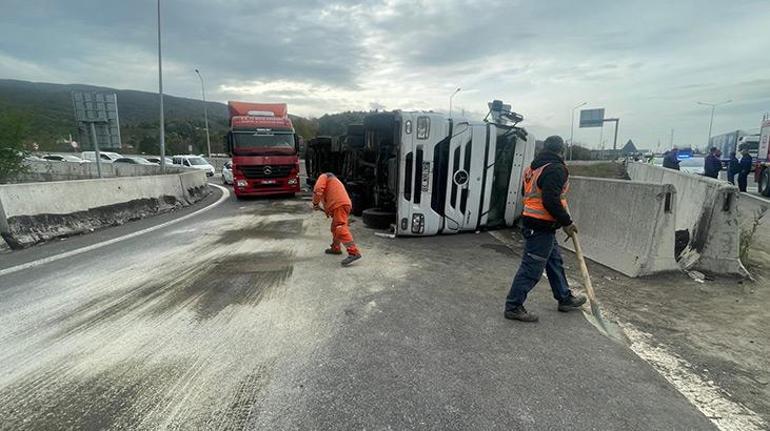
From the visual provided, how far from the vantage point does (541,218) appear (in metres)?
3.51

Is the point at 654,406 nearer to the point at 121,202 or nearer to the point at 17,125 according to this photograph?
the point at 121,202

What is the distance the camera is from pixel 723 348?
3.10 meters

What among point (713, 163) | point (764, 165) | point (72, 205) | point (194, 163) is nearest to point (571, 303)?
point (72, 205)

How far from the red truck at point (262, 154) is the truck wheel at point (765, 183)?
663 inches

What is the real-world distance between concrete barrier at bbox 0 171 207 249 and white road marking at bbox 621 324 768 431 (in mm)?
8378

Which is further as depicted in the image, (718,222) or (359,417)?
(718,222)

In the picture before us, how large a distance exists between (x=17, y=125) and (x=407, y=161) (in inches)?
550

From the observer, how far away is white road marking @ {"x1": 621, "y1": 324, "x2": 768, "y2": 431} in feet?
7.39

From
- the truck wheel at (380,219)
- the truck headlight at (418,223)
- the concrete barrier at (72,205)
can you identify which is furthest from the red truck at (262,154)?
the truck headlight at (418,223)

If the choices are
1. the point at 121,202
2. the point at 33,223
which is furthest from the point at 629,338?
the point at 121,202

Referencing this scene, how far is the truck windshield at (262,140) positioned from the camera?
12844 millimetres

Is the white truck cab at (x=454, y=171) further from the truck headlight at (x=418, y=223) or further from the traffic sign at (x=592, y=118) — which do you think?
the traffic sign at (x=592, y=118)

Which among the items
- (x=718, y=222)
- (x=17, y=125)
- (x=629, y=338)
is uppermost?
(x=17, y=125)

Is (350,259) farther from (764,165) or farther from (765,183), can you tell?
(764,165)
